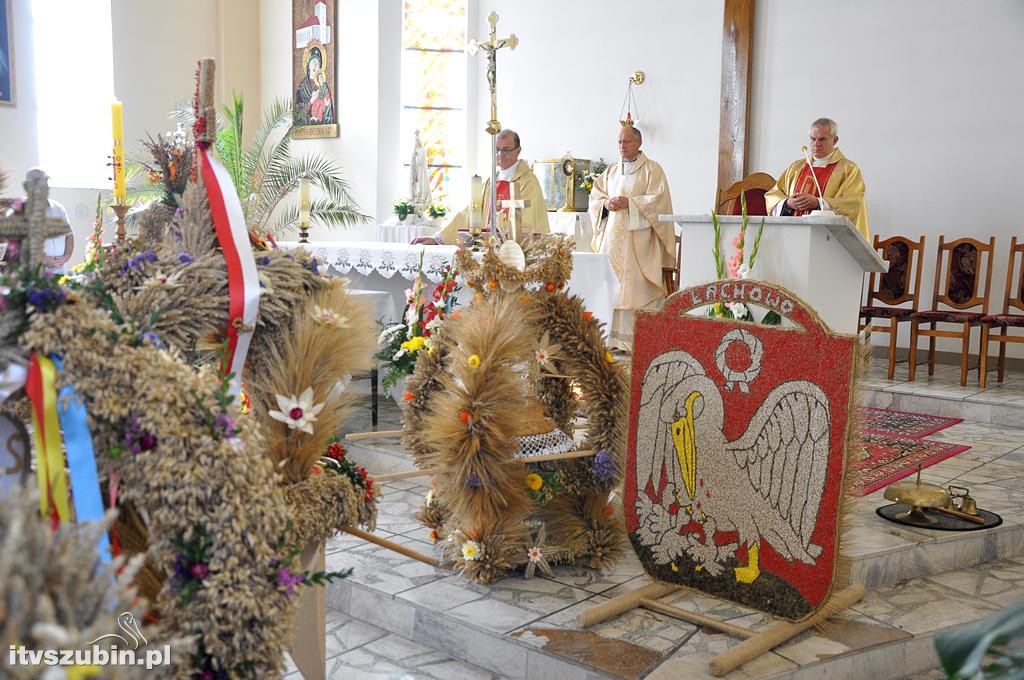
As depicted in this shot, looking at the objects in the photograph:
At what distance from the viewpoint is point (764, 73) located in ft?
28.7

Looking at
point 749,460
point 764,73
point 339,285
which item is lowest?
point 749,460

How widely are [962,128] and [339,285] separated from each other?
23.7 ft

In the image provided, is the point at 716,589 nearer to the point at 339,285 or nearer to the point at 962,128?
the point at 339,285

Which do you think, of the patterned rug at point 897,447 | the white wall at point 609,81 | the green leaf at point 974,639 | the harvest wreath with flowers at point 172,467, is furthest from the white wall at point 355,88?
the green leaf at point 974,639

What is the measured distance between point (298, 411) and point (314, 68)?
9.79 m

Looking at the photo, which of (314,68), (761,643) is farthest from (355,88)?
(761,643)

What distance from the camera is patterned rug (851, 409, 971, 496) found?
443cm

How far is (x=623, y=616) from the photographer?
2928 millimetres

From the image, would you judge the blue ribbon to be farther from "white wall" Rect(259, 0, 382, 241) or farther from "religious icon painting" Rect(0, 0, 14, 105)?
"white wall" Rect(259, 0, 382, 241)

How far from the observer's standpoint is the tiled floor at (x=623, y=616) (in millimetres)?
2674

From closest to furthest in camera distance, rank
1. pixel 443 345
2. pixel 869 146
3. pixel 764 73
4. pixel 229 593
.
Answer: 1. pixel 229 593
2. pixel 443 345
3. pixel 869 146
4. pixel 764 73

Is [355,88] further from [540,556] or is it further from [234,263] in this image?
[234,263]

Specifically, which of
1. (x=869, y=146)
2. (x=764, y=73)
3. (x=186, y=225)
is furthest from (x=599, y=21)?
(x=186, y=225)

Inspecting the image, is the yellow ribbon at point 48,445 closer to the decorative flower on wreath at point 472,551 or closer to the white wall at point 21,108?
the decorative flower on wreath at point 472,551
